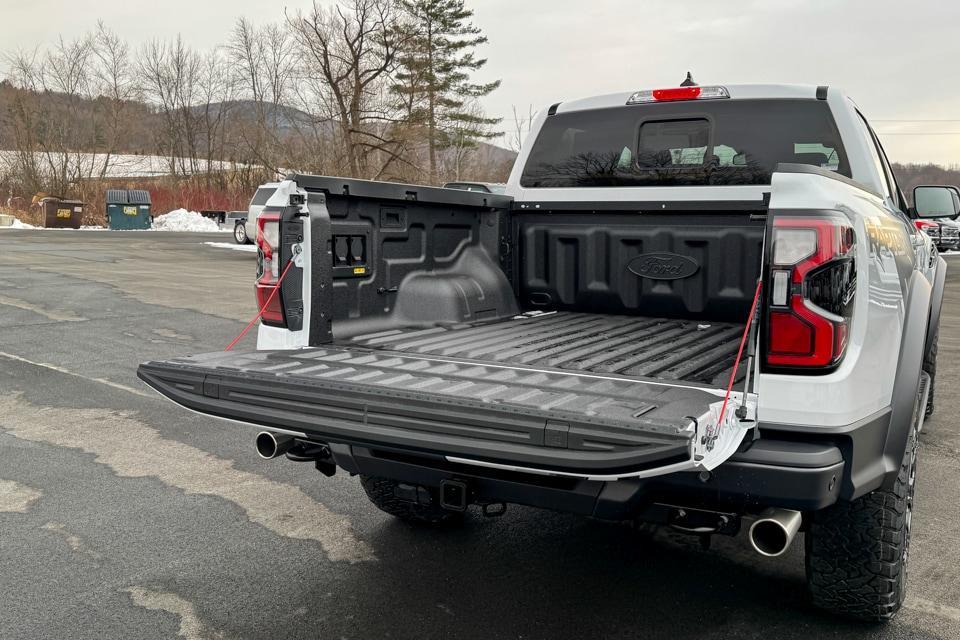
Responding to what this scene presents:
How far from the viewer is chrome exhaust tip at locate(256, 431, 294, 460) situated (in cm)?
297

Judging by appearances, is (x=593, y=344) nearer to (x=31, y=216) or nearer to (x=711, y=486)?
(x=711, y=486)

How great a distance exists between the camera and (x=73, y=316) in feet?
35.1

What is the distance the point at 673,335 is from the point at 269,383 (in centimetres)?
208

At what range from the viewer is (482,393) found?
255 cm

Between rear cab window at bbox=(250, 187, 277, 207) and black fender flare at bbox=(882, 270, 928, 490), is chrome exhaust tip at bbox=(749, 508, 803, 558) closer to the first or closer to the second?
black fender flare at bbox=(882, 270, 928, 490)

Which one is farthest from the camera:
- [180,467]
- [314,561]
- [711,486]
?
[180,467]

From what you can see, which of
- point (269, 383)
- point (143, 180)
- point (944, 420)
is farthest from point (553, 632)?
point (143, 180)

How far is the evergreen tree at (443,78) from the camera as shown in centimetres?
3862

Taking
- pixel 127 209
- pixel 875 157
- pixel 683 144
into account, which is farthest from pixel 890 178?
pixel 127 209

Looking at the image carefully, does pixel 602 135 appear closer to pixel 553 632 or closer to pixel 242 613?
pixel 553 632

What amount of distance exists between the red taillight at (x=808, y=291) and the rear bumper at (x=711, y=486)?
0.28m

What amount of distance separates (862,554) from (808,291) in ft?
3.46

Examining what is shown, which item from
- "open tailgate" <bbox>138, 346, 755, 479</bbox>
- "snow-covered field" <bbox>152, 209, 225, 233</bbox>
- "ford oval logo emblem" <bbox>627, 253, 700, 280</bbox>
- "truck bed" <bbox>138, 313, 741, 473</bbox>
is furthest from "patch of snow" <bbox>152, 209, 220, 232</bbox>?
"open tailgate" <bbox>138, 346, 755, 479</bbox>

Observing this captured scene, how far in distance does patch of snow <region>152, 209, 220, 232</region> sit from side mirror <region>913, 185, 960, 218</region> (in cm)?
3622
